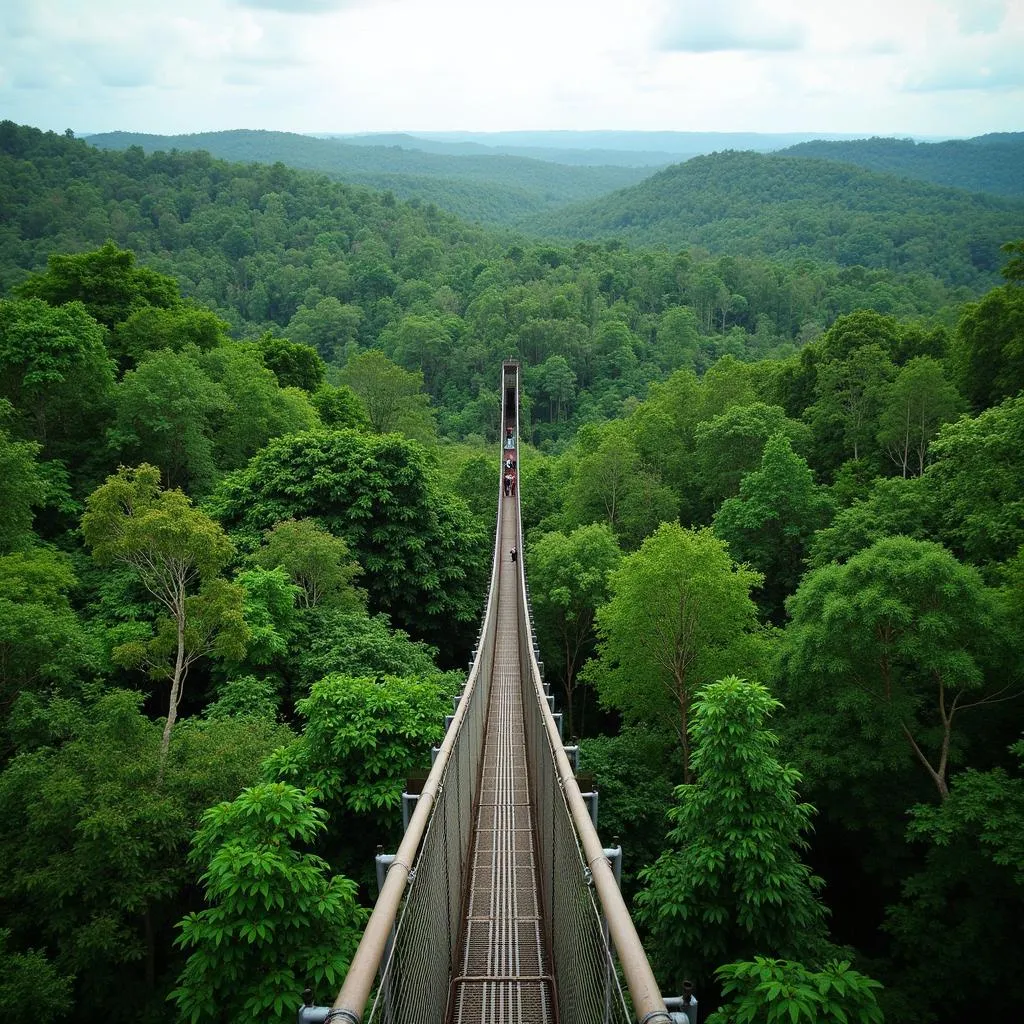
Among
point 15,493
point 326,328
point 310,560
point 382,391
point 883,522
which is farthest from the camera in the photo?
point 326,328

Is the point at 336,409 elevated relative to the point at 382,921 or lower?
lower

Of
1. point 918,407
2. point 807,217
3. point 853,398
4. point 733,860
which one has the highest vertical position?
point 807,217

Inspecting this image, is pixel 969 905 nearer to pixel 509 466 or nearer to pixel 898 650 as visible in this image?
pixel 898 650

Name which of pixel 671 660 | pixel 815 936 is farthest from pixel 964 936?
pixel 671 660

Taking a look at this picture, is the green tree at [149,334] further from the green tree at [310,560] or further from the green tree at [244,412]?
the green tree at [310,560]

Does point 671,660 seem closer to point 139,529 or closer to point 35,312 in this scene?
point 139,529

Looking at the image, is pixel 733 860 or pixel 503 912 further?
pixel 733 860

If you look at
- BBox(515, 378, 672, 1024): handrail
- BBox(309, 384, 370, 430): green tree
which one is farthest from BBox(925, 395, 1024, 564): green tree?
BBox(309, 384, 370, 430): green tree

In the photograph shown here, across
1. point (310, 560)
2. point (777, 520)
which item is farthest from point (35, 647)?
point (777, 520)
